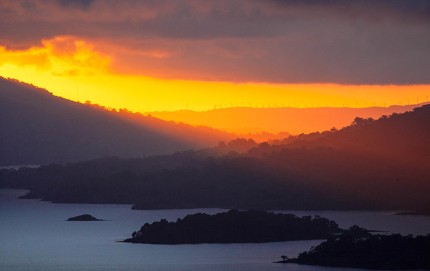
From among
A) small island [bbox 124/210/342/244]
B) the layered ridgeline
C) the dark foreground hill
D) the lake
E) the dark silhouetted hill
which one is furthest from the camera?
the dark silhouetted hill

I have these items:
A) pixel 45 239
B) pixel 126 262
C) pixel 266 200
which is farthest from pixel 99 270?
pixel 266 200

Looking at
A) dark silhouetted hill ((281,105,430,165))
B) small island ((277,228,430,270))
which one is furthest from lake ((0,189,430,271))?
dark silhouetted hill ((281,105,430,165))

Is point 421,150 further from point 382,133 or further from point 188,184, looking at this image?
point 188,184

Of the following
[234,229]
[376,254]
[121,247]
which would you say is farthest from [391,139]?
[376,254]

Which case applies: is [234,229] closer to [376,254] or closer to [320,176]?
[376,254]

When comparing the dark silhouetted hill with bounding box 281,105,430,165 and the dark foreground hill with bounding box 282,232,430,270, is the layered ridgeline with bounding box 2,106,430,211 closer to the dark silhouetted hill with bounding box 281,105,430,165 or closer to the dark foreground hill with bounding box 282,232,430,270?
the dark silhouetted hill with bounding box 281,105,430,165

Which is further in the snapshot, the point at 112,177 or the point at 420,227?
the point at 112,177
